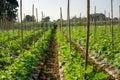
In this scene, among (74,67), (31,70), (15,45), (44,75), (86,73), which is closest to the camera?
(86,73)

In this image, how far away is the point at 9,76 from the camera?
7.72 meters

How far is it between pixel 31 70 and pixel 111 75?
283 cm

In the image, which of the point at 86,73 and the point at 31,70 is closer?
the point at 86,73

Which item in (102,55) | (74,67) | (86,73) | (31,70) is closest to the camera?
(86,73)

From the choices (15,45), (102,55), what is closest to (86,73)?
(102,55)

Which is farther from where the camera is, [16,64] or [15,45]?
[15,45]

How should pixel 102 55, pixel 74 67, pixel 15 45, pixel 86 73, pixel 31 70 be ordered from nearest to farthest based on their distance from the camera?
pixel 86 73 < pixel 74 67 < pixel 31 70 < pixel 102 55 < pixel 15 45

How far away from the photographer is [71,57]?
11.2 m

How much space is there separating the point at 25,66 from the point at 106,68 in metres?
3.53

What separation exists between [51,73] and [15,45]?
5301mm

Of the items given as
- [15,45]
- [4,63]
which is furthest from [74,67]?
[15,45]

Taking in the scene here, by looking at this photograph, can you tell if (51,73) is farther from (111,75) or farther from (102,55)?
(102,55)

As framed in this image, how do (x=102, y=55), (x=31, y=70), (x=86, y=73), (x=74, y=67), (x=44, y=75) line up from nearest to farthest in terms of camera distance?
(x=86, y=73)
(x=74, y=67)
(x=31, y=70)
(x=44, y=75)
(x=102, y=55)

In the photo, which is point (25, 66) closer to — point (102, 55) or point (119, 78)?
point (119, 78)
